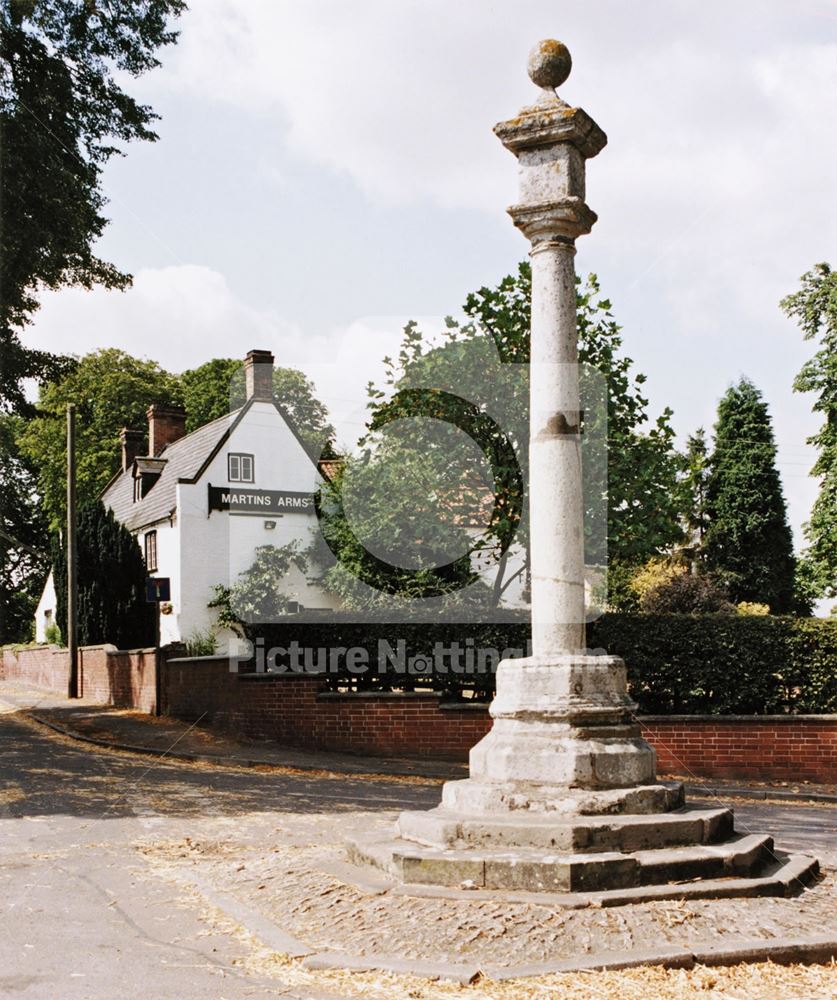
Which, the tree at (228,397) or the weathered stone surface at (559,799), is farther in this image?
the tree at (228,397)

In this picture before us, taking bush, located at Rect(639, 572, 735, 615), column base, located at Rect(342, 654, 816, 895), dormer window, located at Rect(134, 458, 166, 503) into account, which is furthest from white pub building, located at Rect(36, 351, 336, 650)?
column base, located at Rect(342, 654, 816, 895)

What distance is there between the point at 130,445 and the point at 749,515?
24499 mm

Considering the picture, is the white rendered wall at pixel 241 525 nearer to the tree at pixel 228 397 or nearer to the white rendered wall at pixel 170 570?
the white rendered wall at pixel 170 570

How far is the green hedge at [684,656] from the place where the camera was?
14.4 meters

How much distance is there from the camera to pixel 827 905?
20.8 ft

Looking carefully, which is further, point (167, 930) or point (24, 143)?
point (24, 143)

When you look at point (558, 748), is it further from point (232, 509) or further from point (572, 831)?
point (232, 509)

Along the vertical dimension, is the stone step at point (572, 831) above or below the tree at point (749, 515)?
below

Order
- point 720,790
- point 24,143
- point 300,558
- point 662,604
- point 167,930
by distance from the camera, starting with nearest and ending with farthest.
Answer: point 167,930
point 720,790
point 24,143
point 662,604
point 300,558

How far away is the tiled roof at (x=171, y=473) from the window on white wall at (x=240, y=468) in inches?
29.5

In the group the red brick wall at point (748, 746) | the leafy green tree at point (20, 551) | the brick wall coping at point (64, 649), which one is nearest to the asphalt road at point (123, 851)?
the red brick wall at point (748, 746)

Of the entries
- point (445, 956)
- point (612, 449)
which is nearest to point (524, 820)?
point (445, 956)

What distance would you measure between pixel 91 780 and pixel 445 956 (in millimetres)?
8608

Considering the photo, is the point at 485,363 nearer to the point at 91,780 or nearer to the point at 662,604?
the point at 91,780
